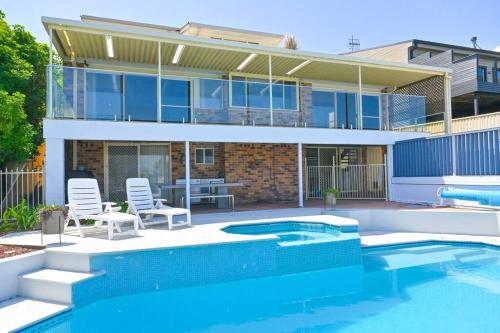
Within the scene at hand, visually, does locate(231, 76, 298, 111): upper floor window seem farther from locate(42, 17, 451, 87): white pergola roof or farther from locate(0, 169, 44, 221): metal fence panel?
locate(0, 169, 44, 221): metal fence panel

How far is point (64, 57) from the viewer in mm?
12344

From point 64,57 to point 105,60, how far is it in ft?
4.16

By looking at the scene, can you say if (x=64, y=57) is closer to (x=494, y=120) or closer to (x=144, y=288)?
(x=144, y=288)

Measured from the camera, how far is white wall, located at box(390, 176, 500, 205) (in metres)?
10.8

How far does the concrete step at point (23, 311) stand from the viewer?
15.2ft

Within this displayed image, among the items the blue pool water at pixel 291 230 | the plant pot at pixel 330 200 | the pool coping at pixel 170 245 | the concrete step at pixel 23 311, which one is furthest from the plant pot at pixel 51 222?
the plant pot at pixel 330 200

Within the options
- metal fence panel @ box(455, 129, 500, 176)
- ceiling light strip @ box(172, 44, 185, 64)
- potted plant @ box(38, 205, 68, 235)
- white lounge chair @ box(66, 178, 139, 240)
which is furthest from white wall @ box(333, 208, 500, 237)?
potted plant @ box(38, 205, 68, 235)

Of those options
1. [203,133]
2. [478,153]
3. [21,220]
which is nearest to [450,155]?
[478,153]

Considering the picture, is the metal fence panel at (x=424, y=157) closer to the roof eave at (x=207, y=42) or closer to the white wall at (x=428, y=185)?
the white wall at (x=428, y=185)

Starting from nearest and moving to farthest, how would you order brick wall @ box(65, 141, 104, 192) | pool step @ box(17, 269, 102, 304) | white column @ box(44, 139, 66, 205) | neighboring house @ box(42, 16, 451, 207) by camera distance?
pool step @ box(17, 269, 102, 304) → white column @ box(44, 139, 66, 205) → neighboring house @ box(42, 16, 451, 207) → brick wall @ box(65, 141, 104, 192)

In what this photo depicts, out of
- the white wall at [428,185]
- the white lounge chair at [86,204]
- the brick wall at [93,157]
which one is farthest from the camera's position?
the brick wall at [93,157]

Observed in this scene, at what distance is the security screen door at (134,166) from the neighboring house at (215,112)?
36 millimetres

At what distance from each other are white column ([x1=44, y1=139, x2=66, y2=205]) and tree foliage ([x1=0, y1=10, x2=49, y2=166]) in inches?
47.8

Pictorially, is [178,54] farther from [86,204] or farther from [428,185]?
[428,185]
